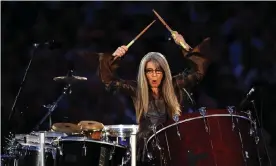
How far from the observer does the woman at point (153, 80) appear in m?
3.87

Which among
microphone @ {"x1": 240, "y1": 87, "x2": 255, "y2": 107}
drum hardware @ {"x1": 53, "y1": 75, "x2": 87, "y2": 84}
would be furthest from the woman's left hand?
drum hardware @ {"x1": 53, "y1": 75, "x2": 87, "y2": 84}

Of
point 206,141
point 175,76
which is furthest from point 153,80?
point 206,141

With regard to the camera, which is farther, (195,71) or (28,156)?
(195,71)

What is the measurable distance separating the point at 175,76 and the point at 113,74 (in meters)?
0.50

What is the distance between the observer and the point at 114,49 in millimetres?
4094

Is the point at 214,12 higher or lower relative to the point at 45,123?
higher

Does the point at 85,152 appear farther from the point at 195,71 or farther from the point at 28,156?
the point at 195,71

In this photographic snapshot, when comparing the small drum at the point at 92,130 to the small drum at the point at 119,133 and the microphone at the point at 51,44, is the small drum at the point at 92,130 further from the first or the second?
the microphone at the point at 51,44

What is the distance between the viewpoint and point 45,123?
4.11 meters

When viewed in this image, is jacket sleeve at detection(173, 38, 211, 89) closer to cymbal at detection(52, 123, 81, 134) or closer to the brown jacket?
the brown jacket

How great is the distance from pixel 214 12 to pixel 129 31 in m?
0.72

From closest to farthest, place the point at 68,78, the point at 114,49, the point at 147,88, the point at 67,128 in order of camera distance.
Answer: the point at 67,128, the point at 68,78, the point at 147,88, the point at 114,49

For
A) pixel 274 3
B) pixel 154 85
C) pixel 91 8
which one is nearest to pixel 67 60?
pixel 91 8

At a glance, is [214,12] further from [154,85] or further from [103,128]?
[103,128]
